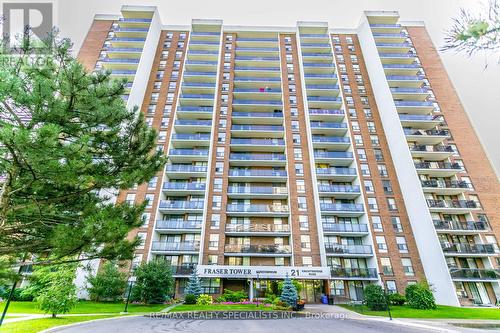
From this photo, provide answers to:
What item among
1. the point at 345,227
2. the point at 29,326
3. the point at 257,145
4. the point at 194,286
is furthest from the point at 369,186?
the point at 29,326

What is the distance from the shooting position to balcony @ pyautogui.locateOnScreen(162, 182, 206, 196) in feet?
110

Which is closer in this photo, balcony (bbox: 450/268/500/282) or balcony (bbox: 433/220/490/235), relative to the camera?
balcony (bbox: 450/268/500/282)

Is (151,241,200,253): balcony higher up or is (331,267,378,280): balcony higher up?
(151,241,200,253): balcony

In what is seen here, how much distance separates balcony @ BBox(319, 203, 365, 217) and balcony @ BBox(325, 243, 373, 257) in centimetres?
416

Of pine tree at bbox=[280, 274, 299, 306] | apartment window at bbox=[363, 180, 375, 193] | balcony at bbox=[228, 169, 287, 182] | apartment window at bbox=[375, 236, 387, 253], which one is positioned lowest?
pine tree at bbox=[280, 274, 299, 306]

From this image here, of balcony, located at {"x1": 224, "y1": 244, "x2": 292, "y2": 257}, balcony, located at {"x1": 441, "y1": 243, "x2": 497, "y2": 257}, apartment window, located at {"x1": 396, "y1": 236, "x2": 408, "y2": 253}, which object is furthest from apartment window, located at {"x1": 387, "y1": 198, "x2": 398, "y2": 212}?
balcony, located at {"x1": 224, "y1": 244, "x2": 292, "y2": 257}

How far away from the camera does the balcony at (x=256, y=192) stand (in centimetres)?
3378

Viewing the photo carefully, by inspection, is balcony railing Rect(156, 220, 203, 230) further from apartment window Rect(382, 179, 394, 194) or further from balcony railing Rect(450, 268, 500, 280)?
balcony railing Rect(450, 268, 500, 280)

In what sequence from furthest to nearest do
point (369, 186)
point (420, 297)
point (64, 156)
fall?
point (369, 186) → point (420, 297) → point (64, 156)

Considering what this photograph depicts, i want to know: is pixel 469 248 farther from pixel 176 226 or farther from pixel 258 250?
pixel 176 226

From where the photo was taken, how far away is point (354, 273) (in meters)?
29.3

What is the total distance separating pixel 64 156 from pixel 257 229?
27199 millimetres

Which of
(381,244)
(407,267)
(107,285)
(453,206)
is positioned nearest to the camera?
(107,285)

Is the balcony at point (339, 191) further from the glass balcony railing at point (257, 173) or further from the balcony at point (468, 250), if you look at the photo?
the balcony at point (468, 250)
